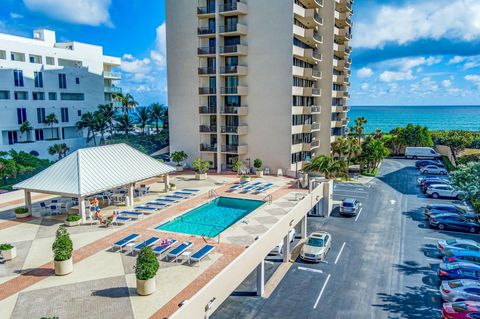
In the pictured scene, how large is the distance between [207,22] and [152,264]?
37.0m

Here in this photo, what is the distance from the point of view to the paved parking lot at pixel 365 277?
19.4 m

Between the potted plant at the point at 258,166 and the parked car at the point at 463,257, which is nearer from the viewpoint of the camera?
the parked car at the point at 463,257

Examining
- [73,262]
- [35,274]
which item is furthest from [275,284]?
[35,274]

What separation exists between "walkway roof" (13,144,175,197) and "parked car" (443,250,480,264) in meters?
22.9

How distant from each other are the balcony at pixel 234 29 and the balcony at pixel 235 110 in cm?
878

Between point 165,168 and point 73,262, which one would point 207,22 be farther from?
point 73,262

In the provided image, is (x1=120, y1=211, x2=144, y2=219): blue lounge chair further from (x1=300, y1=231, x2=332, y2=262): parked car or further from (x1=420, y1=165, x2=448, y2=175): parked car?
(x1=420, y1=165, x2=448, y2=175): parked car

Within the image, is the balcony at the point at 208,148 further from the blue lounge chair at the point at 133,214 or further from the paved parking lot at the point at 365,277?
the blue lounge chair at the point at 133,214

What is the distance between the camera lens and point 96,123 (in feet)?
184

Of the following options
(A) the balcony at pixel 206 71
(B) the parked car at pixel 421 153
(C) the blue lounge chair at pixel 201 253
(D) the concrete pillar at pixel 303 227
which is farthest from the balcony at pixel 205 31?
(B) the parked car at pixel 421 153

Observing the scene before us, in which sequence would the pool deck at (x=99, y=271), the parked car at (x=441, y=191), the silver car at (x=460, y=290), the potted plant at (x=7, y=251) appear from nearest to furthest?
the pool deck at (x=99, y=271) < the silver car at (x=460, y=290) < the potted plant at (x=7, y=251) < the parked car at (x=441, y=191)

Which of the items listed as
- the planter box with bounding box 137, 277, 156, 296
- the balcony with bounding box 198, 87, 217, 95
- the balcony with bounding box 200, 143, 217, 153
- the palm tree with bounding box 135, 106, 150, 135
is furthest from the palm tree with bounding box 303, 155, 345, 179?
the palm tree with bounding box 135, 106, 150, 135

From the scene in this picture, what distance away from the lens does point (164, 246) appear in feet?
67.1

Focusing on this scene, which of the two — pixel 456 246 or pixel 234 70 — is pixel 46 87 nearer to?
pixel 234 70
